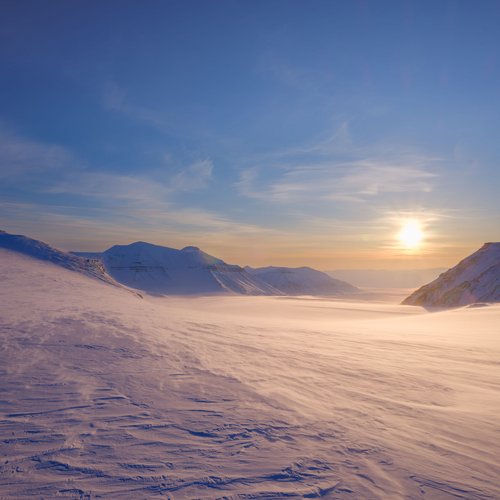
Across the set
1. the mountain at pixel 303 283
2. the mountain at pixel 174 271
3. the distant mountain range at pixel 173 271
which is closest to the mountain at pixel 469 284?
the distant mountain range at pixel 173 271

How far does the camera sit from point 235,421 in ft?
13.6

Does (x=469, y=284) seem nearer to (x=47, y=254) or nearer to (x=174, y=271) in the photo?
(x=47, y=254)

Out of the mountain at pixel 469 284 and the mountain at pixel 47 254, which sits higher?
the mountain at pixel 469 284

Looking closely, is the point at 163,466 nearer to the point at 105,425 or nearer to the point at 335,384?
the point at 105,425

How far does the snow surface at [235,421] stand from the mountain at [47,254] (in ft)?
83.3

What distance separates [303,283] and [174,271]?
75352 millimetres

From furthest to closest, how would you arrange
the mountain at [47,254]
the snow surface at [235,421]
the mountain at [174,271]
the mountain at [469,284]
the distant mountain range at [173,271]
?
the mountain at [174,271] < the distant mountain range at [173,271] < the mountain at [469,284] < the mountain at [47,254] < the snow surface at [235,421]

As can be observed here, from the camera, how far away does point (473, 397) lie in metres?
5.37

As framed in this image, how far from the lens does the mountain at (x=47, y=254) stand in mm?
31359

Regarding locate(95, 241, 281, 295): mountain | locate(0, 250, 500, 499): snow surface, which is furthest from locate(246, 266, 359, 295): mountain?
locate(0, 250, 500, 499): snow surface

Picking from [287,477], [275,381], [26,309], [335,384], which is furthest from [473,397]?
[26,309]

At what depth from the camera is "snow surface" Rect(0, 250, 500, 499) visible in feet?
9.84

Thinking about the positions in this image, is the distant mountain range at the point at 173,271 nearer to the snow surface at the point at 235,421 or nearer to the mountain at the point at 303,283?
the mountain at the point at 303,283

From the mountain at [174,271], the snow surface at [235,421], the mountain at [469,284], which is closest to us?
the snow surface at [235,421]
